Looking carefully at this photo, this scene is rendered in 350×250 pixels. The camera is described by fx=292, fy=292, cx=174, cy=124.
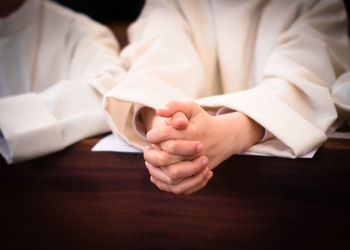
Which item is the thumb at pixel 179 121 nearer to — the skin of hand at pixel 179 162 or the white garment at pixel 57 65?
the skin of hand at pixel 179 162

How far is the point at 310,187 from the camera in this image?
39cm

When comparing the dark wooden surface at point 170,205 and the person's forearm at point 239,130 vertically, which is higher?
the person's forearm at point 239,130

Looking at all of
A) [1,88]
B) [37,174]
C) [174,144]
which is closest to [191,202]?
[174,144]

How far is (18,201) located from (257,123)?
1.34 feet

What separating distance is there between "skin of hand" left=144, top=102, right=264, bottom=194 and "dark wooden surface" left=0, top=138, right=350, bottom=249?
0.04 meters

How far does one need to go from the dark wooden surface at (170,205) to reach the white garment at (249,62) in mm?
39

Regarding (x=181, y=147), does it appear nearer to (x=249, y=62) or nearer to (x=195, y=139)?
(x=195, y=139)

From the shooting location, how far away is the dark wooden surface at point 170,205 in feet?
1.29

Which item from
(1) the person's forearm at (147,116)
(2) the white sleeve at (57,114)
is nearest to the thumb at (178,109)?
(1) the person's forearm at (147,116)

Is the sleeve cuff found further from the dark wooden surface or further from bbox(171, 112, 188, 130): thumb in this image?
bbox(171, 112, 188, 130): thumb

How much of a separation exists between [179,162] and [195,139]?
33mm

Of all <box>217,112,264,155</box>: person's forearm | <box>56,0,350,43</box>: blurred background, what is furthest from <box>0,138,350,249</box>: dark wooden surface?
<box>56,0,350,43</box>: blurred background

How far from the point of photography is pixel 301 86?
45 cm

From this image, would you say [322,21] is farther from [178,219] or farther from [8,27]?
[8,27]
